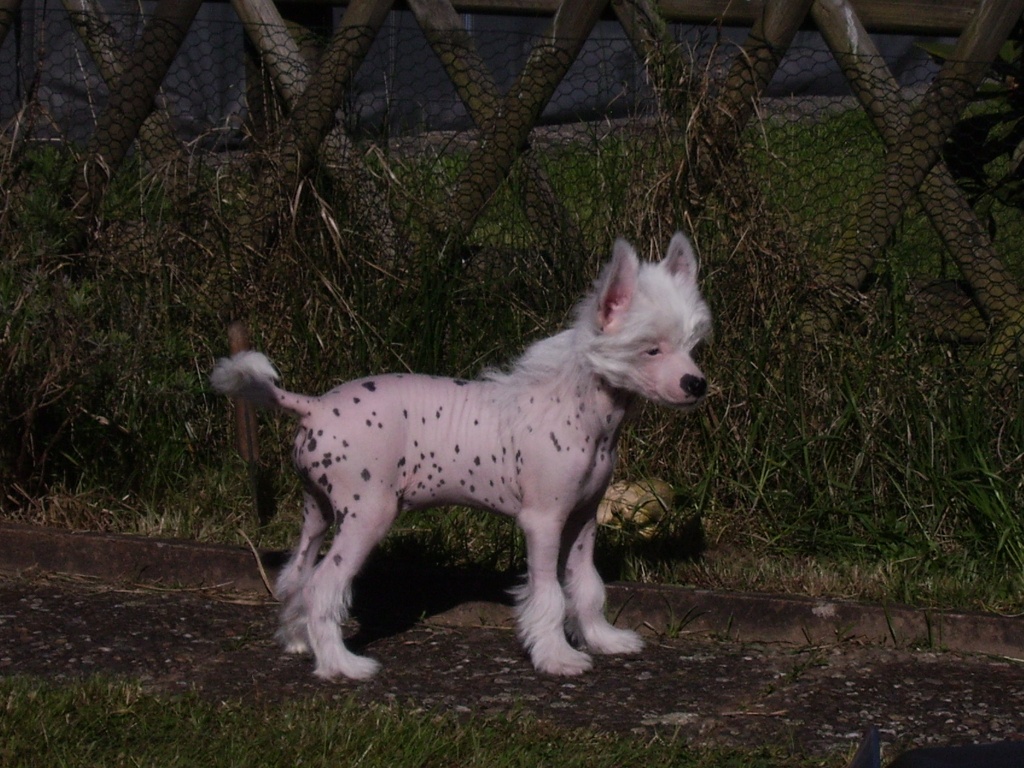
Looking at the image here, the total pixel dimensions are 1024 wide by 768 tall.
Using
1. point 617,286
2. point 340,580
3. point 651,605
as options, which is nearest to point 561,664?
point 651,605

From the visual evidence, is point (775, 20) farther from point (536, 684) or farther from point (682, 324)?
point (536, 684)

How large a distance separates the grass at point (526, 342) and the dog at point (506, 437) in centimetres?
86

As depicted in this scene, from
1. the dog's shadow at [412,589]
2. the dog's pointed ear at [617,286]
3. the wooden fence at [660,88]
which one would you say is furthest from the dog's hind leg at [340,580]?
the wooden fence at [660,88]

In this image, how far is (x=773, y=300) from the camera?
17.4 ft

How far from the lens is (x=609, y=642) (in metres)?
4.25

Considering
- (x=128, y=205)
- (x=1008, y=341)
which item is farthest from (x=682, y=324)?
(x=128, y=205)

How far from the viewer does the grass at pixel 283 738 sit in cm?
331

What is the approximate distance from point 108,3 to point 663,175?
29.5ft

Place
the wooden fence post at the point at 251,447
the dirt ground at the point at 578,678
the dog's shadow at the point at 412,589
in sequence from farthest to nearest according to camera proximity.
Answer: the wooden fence post at the point at 251,447 → the dog's shadow at the point at 412,589 → the dirt ground at the point at 578,678

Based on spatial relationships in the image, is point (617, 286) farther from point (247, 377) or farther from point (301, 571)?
point (301, 571)

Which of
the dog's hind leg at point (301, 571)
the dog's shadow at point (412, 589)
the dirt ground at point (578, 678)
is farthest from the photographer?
the dog's shadow at point (412, 589)

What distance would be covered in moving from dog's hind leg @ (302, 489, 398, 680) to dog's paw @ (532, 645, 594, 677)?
1.63ft

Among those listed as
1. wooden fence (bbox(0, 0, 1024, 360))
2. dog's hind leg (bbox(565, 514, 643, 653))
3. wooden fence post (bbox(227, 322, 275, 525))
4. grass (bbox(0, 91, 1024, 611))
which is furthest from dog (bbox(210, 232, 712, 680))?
wooden fence (bbox(0, 0, 1024, 360))

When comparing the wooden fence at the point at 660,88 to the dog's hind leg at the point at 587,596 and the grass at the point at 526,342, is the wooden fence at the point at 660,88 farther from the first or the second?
the dog's hind leg at the point at 587,596
